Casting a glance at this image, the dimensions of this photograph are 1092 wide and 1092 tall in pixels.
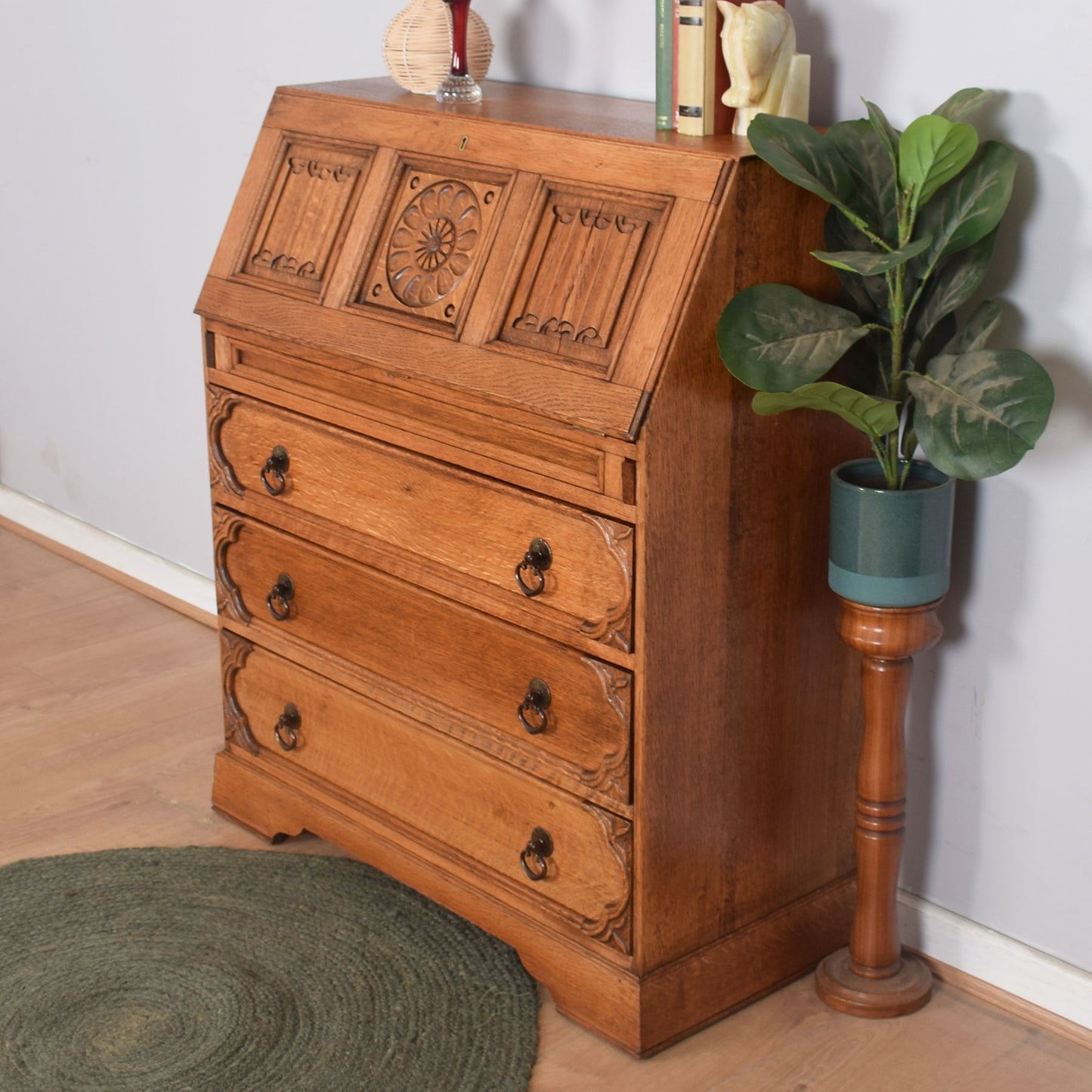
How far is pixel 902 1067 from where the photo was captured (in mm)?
2000

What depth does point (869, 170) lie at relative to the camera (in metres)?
1.77

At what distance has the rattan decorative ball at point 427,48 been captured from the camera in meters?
2.23

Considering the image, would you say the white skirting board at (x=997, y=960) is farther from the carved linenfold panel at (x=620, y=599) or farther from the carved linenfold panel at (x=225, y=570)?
the carved linenfold panel at (x=225, y=570)

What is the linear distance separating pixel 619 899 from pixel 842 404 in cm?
70

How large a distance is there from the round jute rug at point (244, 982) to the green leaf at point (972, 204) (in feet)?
3.80

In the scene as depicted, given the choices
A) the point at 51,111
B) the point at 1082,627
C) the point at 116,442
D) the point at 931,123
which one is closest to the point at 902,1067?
the point at 1082,627

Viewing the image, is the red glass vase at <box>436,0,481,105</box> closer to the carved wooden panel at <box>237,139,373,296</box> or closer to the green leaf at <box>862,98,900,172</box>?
the carved wooden panel at <box>237,139,373,296</box>

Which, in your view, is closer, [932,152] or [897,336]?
[932,152]

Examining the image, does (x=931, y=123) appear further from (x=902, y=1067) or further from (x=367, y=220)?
(x=902, y=1067)

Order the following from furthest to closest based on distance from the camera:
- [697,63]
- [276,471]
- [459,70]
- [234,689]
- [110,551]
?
[110,551] → [234,689] → [276,471] → [459,70] → [697,63]

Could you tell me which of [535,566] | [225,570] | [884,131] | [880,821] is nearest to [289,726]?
[225,570]

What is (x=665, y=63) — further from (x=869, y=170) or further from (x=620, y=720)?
(x=620, y=720)

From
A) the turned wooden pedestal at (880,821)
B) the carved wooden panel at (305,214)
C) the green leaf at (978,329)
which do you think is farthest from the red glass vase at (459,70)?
the turned wooden pedestal at (880,821)

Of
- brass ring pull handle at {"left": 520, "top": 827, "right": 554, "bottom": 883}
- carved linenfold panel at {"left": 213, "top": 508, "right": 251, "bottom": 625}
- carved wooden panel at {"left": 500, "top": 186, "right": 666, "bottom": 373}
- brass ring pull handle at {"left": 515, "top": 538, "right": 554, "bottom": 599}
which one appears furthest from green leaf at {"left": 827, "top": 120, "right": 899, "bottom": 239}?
carved linenfold panel at {"left": 213, "top": 508, "right": 251, "bottom": 625}
